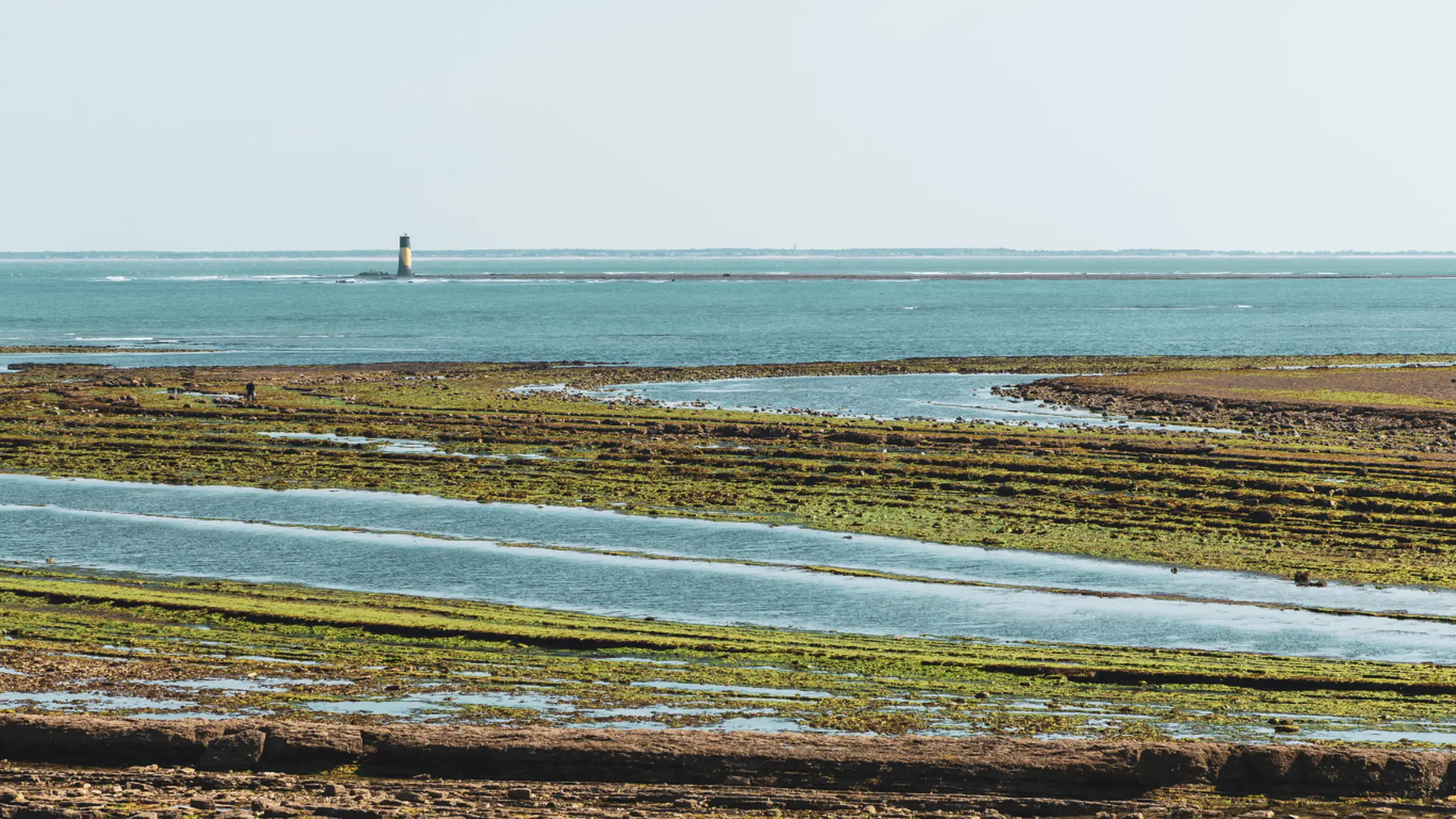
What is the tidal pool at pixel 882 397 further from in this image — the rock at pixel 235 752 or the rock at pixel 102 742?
the rock at pixel 102 742

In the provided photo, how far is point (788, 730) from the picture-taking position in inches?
768

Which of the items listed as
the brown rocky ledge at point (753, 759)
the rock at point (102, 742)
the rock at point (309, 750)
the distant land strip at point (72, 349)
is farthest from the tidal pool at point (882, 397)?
the rock at point (102, 742)

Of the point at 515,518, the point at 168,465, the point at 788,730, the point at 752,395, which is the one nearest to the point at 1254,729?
the point at 788,730

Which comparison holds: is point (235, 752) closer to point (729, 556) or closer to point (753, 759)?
point (753, 759)

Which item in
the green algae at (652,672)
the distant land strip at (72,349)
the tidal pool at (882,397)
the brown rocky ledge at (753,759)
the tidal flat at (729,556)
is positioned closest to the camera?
the brown rocky ledge at (753,759)

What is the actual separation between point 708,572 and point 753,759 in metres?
15.6

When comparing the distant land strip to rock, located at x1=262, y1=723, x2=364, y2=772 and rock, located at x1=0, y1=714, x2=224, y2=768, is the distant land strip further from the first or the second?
rock, located at x1=262, y1=723, x2=364, y2=772

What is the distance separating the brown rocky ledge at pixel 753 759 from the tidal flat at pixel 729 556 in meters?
1.87

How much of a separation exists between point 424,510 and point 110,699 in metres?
20.7

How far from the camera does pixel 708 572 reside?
32.8 metres

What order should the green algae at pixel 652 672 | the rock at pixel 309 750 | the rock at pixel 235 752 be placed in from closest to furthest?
the rock at pixel 235 752, the rock at pixel 309 750, the green algae at pixel 652 672

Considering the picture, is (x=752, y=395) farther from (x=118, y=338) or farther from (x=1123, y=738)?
(x=118, y=338)

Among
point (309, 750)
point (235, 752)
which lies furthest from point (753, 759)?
point (235, 752)

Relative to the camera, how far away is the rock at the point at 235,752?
1733 centimetres
